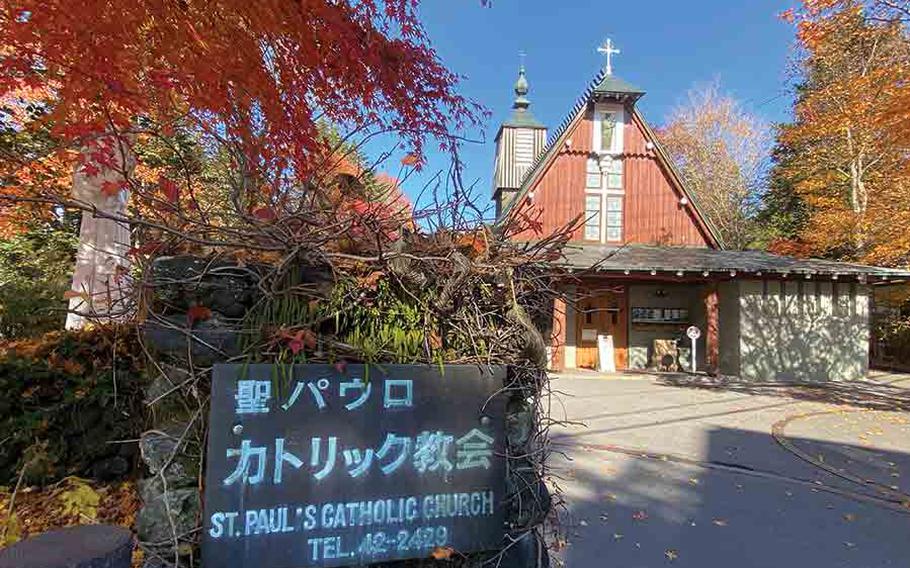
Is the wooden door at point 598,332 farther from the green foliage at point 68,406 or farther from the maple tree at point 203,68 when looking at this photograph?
the green foliage at point 68,406

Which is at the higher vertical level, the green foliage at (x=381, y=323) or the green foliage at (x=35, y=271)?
the green foliage at (x=35, y=271)

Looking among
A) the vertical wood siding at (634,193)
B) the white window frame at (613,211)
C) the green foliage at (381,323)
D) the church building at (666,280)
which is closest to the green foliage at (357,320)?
the green foliage at (381,323)

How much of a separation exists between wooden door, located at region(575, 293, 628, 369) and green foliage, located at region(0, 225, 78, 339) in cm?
1242

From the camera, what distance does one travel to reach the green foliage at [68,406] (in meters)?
3.62

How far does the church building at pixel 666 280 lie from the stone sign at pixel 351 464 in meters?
10.6

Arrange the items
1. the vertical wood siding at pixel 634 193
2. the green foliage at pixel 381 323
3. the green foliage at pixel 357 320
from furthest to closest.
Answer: the vertical wood siding at pixel 634 193, the green foliage at pixel 381 323, the green foliage at pixel 357 320

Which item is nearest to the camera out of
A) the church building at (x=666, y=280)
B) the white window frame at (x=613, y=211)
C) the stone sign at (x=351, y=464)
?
the stone sign at (x=351, y=464)

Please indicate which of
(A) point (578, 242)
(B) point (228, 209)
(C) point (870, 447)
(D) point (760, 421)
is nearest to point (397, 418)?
(B) point (228, 209)

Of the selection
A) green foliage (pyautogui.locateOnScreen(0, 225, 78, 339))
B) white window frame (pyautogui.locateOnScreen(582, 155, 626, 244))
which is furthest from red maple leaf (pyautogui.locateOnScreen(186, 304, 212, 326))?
white window frame (pyautogui.locateOnScreen(582, 155, 626, 244))

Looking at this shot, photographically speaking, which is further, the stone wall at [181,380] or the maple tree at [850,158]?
the maple tree at [850,158]

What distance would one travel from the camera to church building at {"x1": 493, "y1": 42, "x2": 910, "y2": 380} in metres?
13.2

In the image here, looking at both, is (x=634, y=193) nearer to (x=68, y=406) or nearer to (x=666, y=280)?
(x=666, y=280)

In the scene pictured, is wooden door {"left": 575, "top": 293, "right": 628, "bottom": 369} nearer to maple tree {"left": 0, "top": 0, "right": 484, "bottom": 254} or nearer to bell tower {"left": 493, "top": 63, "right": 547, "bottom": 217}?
maple tree {"left": 0, "top": 0, "right": 484, "bottom": 254}

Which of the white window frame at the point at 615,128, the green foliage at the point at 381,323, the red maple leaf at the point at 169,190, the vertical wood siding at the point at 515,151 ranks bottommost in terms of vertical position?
the green foliage at the point at 381,323
